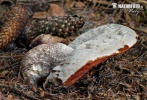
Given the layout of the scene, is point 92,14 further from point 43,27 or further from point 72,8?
point 43,27

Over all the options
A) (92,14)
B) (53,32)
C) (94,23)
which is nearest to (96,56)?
(53,32)

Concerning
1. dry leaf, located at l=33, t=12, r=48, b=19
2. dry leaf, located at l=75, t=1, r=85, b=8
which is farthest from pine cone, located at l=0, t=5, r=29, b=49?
dry leaf, located at l=75, t=1, r=85, b=8

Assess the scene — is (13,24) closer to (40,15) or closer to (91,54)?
(40,15)

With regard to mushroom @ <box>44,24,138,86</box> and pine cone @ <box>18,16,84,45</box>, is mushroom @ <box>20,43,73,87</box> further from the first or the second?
pine cone @ <box>18,16,84,45</box>

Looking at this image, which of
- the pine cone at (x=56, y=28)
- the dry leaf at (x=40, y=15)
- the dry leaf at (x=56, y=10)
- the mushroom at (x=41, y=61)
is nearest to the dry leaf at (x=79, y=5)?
the dry leaf at (x=56, y=10)

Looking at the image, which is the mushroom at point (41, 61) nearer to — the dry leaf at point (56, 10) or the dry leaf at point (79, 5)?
the dry leaf at point (56, 10)

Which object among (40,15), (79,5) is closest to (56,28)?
(40,15)

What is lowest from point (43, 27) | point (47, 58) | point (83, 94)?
point (83, 94)
